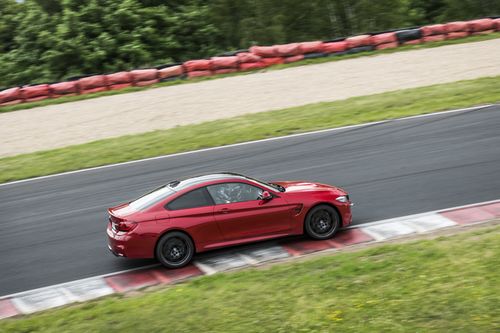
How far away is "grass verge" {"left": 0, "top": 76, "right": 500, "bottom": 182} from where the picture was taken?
20.2 metres

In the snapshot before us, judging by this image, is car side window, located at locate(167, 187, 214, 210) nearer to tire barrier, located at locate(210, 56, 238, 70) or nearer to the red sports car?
the red sports car

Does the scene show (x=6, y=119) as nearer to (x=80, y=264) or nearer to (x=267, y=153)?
(x=267, y=153)

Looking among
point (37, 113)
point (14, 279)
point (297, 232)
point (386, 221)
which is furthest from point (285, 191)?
point (37, 113)

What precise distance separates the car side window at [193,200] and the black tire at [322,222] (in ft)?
5.75

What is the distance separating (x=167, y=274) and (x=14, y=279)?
2663 mm

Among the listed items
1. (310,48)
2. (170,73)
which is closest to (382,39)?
(310,48)

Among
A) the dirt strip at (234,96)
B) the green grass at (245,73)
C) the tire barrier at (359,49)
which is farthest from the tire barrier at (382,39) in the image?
the dirt strip at (234,96)

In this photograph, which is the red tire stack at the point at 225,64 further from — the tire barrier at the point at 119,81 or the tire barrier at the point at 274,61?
the tire barrier at the point at 119,81

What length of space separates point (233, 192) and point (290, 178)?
4177 mm

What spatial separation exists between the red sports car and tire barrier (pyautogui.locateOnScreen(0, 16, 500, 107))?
16670 millimetres

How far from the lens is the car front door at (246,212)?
1268 cm

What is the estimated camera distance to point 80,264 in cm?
1291

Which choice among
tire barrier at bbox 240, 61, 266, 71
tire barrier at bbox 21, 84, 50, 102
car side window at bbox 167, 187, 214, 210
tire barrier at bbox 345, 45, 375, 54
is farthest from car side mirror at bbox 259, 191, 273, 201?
tire barrier at bbox 345, 45, 375, 54

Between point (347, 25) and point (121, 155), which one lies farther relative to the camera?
point (347, 25)
